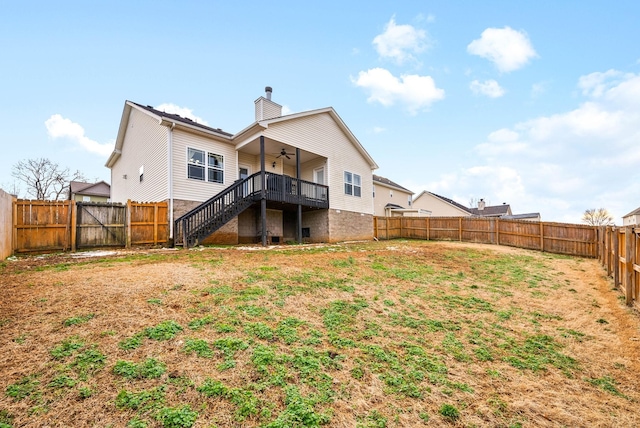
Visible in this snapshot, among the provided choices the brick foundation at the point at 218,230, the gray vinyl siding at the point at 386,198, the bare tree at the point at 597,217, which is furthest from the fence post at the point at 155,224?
the bare tree at the point at 597,217

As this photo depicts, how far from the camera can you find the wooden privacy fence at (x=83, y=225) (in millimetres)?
9234

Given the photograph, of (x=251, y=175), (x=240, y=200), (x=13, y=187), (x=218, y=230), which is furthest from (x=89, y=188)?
(x=240, y=200)

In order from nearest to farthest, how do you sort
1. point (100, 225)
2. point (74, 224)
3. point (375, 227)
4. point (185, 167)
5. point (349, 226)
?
point (74, 224), point (100, 225), point (185, 167), point (349, 226), point (375, 227)

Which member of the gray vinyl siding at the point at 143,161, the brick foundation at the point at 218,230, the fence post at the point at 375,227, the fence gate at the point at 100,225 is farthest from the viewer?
the fence post at the point at 375,227

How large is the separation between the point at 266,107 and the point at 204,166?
4.64m

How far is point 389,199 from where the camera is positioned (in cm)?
2777

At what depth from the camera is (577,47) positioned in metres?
10.5

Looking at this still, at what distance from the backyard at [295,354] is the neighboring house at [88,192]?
30309 mm

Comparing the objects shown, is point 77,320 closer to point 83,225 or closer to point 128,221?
point 128,221

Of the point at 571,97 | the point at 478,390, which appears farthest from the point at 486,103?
the point at 478,390

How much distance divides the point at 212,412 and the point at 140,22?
48.3 ft

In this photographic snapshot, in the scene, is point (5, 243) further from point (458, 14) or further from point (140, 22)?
point (458, 14)

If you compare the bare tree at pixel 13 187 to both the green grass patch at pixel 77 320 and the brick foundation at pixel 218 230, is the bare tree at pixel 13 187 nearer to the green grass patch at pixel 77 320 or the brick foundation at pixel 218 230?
the brick foundation at pixel 218 230

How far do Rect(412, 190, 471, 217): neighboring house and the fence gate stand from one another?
33.0 meters
